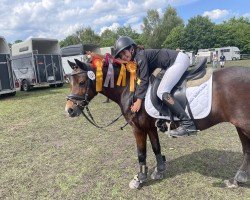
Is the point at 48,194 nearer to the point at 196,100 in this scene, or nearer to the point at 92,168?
the point at 92,168

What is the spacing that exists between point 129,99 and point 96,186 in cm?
154

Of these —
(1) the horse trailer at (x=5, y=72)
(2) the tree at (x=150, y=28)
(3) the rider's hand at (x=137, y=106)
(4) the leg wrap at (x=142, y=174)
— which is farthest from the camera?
(2) the tree at (x=150, y=28)

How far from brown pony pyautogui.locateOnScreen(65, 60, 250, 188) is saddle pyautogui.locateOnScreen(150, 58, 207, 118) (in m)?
0.25

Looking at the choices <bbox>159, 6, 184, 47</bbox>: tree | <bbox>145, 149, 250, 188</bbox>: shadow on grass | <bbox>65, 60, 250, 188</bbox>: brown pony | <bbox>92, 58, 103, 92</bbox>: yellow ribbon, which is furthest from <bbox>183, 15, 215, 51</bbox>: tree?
<bbox>92, 58, 103, 92</bbox>: yellow ribbon

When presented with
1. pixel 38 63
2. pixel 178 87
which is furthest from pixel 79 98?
pixel 38 63

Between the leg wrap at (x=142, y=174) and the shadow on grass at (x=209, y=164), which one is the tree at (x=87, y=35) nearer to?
the shadow on grass at (x=209, y=164)

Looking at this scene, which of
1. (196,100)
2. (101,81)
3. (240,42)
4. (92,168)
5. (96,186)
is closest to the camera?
(196,100)

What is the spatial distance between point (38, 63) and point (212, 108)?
17.9m

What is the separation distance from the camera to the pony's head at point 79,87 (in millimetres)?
4648

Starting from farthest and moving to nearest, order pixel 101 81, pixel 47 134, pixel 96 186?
pixel 47 134 < pixel 96 186 < pixel 101 81

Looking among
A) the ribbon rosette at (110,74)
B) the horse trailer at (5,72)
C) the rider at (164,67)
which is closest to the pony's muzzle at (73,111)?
the ribbon rosette at (110,74)

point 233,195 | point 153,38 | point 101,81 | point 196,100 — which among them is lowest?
point 233,195

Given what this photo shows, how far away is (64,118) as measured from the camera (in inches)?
423

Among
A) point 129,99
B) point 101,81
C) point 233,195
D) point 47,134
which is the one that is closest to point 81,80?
point 101,81
